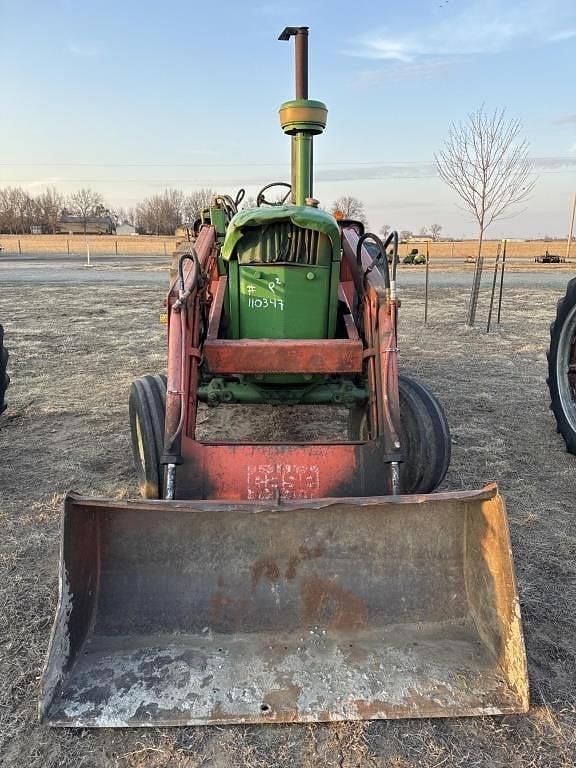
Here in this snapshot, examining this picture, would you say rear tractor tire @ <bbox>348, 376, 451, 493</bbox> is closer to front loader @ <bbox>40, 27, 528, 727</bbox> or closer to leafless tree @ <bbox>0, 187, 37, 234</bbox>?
front loader @ <bbox>40, 27, 528, 727</bbox>

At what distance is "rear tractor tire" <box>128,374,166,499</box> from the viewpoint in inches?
147

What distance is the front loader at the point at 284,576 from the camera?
→ 240 centimetres

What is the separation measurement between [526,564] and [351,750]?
66.4 inches

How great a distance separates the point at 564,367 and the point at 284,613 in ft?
11.9

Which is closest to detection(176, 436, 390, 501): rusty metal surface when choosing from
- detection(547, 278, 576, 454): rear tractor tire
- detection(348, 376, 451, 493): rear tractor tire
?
detection(348, 376, 451, 493): rear tractor tire

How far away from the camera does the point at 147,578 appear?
2824 mm

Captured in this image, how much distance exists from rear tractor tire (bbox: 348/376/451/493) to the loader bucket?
1.01m

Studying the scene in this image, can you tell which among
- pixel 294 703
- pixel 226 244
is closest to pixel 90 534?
pixel 294 703

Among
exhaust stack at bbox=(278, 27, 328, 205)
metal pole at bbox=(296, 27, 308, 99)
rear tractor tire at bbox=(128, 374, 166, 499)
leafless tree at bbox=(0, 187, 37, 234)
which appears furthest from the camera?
leafless tree at bbox=(0, 187, 37, 234)

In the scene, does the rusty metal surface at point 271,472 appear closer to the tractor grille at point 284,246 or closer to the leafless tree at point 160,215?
the tractor grille at point 284,246

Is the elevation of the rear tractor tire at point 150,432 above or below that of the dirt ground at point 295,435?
above

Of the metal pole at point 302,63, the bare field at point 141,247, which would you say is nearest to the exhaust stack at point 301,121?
the metal pole at point 302,63

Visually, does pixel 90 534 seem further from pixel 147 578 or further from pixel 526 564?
pixel 526 564

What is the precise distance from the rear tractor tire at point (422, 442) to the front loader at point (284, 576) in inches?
0.5
